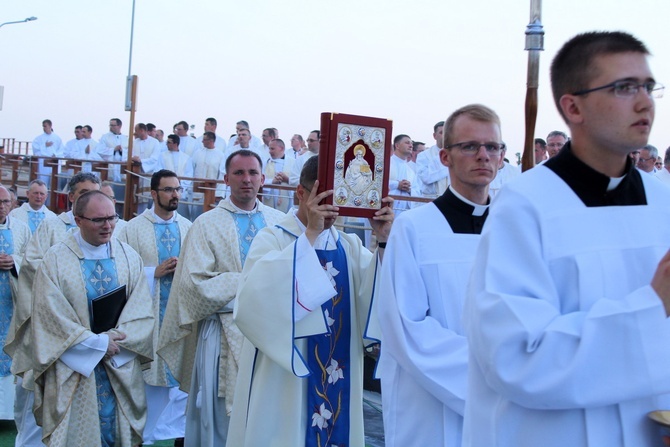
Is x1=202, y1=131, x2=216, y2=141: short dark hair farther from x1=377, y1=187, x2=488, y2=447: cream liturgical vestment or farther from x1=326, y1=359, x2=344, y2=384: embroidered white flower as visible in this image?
x1=377, y1=187, x2=488, y2=447: cream liturgical vestment

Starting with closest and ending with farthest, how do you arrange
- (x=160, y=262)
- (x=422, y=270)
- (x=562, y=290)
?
(x=562, y=290), (x=422, y=270), (x=160, y=262)

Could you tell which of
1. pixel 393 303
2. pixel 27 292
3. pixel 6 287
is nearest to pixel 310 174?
pixel 393 303

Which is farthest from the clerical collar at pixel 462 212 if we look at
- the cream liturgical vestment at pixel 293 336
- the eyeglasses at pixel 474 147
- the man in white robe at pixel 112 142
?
the man in white robe at pixel 112 142

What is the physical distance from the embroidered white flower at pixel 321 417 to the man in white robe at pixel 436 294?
1065 mm

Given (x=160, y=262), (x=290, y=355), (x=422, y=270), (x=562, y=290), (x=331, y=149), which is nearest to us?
(x=562, y=290)

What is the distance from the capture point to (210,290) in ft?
21.7

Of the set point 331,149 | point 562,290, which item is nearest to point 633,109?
point 562,290

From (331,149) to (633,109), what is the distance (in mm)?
2249

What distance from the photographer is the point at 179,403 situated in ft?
27.2

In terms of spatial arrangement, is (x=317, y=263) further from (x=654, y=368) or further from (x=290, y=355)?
(x=654, y=368)

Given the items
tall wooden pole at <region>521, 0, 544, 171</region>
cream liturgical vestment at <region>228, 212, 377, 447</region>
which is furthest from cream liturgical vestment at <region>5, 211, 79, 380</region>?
tall wooden pole at <region>521, 0, 544, 171</region>

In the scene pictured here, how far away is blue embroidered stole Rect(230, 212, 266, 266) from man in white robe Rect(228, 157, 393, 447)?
5.36 ft

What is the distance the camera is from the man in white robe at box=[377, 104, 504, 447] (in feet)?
12.3

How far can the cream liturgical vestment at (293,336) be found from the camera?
4.81 metres
